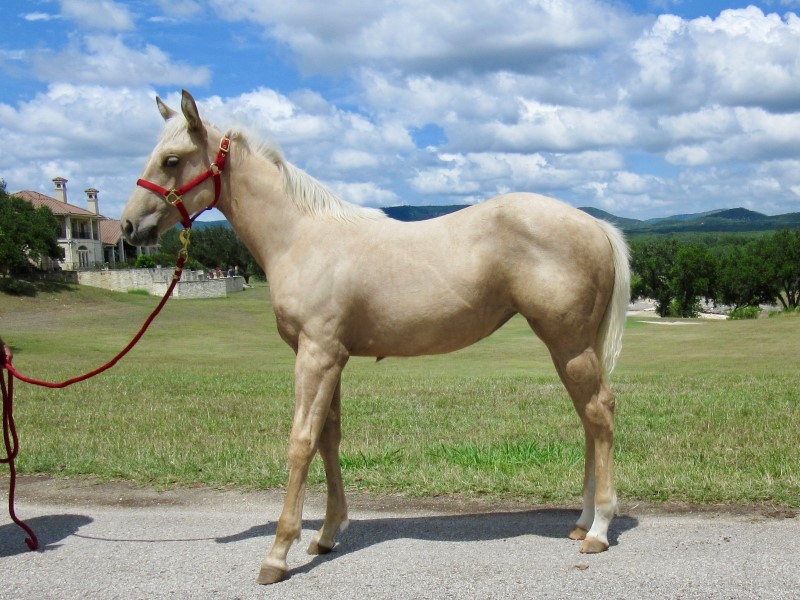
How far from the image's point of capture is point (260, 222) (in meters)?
5.05

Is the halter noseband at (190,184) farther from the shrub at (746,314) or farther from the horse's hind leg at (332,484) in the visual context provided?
the shrub at (746,314)

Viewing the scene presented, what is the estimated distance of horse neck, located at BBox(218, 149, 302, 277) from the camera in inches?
198

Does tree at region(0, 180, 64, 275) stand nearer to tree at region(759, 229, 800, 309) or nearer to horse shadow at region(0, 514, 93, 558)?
horse shadow at region(0, 514, 93, 558)

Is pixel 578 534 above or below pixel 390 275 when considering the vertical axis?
below

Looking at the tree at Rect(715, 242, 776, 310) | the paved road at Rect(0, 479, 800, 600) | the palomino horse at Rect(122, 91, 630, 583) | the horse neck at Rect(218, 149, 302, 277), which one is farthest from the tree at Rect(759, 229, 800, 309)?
the horse neck at Rect(218, 149, 302, 277)

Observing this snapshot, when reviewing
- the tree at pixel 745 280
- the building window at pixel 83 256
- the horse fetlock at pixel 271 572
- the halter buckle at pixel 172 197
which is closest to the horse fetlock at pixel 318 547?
the horse fetlock at pixel 271 572

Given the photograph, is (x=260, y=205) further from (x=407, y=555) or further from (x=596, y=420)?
(x=596, y=420)

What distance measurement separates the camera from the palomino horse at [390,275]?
4699mm

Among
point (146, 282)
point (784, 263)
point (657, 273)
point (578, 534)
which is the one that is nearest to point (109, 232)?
point (146, 282)

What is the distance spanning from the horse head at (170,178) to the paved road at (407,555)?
2107 mm

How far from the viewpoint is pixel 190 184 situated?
4930 mm

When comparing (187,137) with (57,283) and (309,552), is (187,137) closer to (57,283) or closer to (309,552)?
(309,552)

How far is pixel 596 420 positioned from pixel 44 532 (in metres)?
4.07

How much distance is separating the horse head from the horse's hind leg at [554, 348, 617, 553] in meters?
2.71
